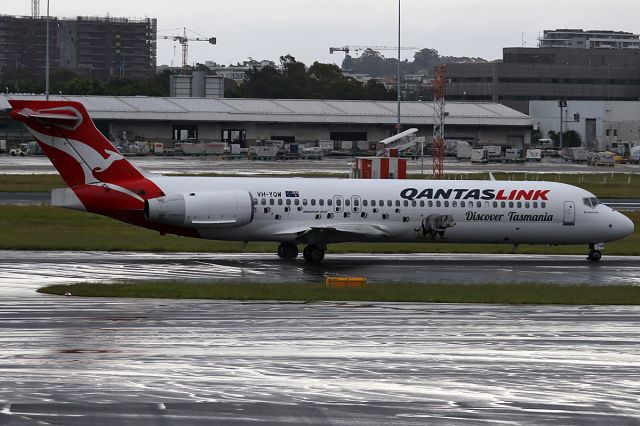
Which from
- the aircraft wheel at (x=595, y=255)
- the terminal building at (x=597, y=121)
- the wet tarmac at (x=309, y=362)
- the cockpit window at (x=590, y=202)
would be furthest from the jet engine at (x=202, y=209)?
the terminal building at (x=597, y=121)

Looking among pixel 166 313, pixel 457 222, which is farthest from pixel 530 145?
pixel 166 313

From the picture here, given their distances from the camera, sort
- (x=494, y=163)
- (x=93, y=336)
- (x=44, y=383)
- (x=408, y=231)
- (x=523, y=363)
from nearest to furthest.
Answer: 1. (x=44, y=383)
2. (x=523, y=363)
3. (x=93, y=336)
4. (x=408, y=231)
5. (x=494, y=163)

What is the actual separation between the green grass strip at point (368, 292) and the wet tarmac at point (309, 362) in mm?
1011

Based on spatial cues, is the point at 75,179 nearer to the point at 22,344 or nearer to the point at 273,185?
the point at 273,185

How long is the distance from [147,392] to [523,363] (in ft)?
24.9

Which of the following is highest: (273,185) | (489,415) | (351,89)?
(351,89)

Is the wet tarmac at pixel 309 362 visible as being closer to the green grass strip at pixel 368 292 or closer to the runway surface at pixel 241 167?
the green grass strip at pixel 368 292

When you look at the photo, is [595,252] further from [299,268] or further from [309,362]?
[309,362]

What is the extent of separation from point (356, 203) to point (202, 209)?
5.89 meters

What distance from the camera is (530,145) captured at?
15412cm

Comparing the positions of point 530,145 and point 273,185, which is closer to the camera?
point 273,185

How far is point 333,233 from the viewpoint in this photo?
40.7 meters

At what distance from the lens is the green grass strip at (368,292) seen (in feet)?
101

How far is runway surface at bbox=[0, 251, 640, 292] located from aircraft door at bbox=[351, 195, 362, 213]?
198cm
